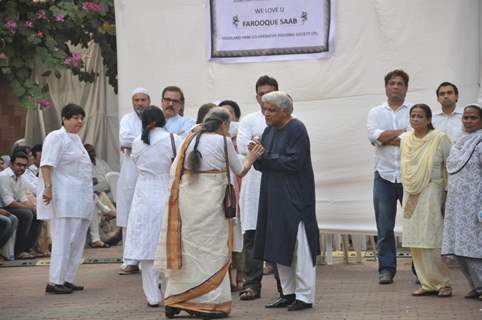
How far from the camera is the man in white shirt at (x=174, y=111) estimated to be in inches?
469

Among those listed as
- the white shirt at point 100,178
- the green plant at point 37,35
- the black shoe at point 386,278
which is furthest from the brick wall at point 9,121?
the black shoe at point 386,278

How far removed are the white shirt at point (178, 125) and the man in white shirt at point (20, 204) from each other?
469 cm

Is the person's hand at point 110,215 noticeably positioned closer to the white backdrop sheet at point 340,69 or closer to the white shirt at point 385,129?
the white backdrop sheet at point 340,69

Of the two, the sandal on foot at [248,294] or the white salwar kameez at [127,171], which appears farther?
the white salwar kameez at [127,171]

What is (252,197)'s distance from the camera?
11.2 m

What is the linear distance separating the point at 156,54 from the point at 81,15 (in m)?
2.82

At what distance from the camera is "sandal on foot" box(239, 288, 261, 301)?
10523 millimetres

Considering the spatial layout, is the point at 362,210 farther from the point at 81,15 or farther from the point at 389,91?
the point at 81,15

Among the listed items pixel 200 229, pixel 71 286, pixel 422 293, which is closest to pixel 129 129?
pixel 71 286

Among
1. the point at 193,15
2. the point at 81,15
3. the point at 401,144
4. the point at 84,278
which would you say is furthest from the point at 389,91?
the point at 81,15

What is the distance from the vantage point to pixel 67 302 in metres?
10.9

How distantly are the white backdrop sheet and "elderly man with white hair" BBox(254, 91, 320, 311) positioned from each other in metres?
2.97

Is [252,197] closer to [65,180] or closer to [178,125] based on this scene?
[178,125]

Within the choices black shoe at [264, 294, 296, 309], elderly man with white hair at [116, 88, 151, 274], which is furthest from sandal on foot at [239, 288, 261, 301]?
elderly man with white hair at [116, 88, 151, 274]
